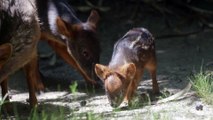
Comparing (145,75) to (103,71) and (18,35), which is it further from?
(18,35)

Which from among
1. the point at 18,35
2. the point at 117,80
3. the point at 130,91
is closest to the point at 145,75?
the point at 130,91

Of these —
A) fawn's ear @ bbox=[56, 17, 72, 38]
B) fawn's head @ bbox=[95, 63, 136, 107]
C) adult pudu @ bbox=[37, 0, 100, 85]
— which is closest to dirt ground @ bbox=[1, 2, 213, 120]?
fawn's head @ bbox=[95, 63, 136, 107]

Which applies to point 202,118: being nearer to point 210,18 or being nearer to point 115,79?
point 115,79

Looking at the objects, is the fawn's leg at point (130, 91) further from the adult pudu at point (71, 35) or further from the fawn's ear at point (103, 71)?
the adult pudu at point (71, 35)

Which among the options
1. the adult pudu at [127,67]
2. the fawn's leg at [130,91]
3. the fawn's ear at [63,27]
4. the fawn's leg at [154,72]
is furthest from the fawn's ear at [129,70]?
the fawn's ear at [63,27]

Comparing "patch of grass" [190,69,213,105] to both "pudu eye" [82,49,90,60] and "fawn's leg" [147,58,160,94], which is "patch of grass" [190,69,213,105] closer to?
"fawn's leg" [147,58,160,94]

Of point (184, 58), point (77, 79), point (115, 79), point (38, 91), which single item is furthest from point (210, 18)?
point (115, 79)
